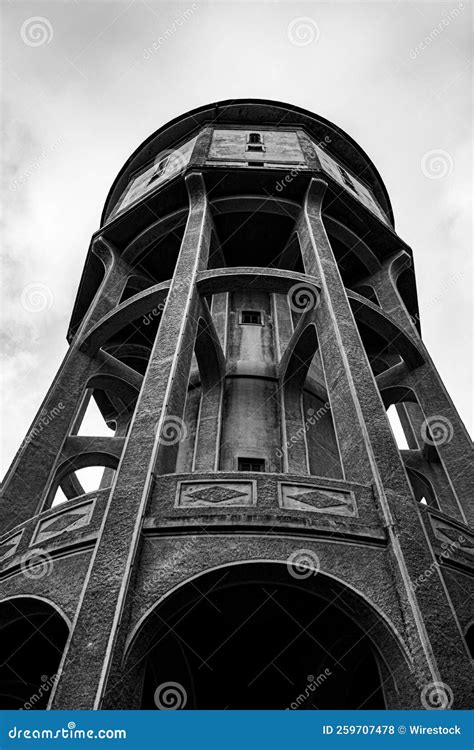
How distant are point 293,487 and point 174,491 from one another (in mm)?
1598

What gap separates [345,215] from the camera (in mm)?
14766

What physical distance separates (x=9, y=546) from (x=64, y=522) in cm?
112

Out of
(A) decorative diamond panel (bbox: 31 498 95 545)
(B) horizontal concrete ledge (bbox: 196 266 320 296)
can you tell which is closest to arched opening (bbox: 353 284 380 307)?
(B) horizontal concrete ledge (bbox: 196 266 320 296)

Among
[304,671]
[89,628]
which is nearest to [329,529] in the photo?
[89,628]

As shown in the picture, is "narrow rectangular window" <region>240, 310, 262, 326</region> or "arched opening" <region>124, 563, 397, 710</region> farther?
"narrow rectangular window" <region>240, 310, 262, 326</region>

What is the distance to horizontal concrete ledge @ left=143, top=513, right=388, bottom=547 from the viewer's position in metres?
6.72

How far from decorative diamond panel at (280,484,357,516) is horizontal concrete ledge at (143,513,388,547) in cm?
45

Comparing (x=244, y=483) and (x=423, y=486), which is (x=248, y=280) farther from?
(x=423, y=486)

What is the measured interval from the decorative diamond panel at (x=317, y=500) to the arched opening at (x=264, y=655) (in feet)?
3.42

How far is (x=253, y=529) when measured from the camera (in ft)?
22.1

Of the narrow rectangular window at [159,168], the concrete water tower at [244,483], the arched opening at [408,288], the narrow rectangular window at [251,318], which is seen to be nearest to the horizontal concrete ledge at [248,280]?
the concrete water tower at [244,483]

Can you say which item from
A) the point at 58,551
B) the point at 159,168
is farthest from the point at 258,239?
the point at 58,551

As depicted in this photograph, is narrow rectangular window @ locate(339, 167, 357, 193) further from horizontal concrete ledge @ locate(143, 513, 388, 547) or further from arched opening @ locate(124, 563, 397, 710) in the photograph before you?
arched opening @ locate(124, 563, 397, 710)

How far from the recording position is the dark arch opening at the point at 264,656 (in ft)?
25.0
